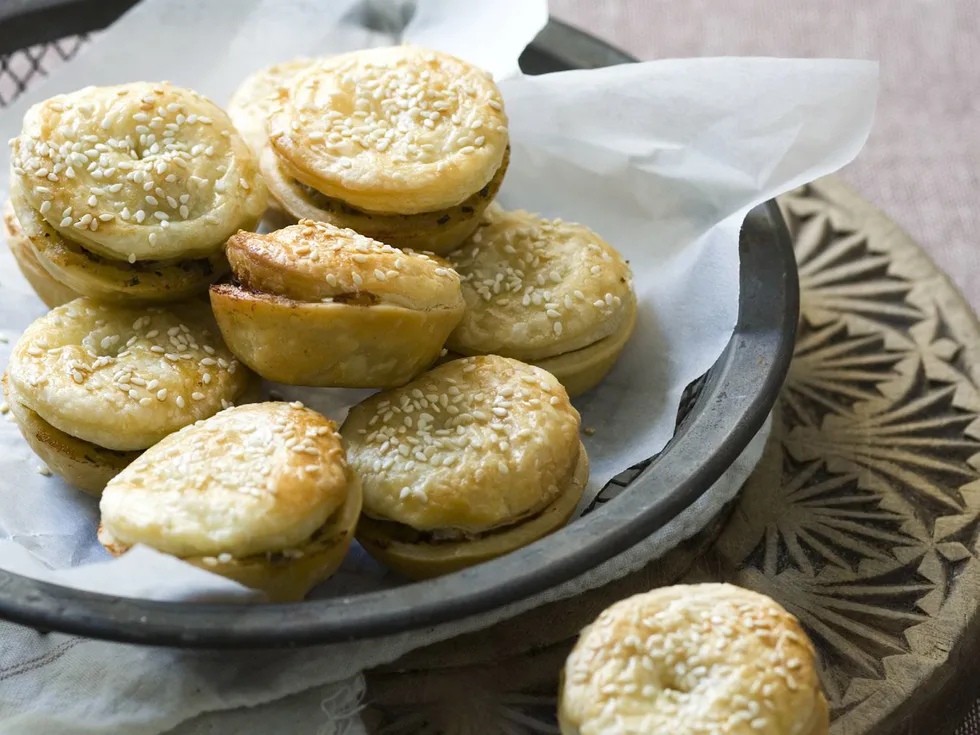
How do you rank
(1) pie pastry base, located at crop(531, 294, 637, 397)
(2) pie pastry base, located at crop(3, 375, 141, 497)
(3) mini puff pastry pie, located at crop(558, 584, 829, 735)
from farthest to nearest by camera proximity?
(1) pie pastry base, located at crop(531, 294, 637, 397)
(2) pie pastry base, located at crop(3, 375, 141, 497)
(3) mini puff pastry pie, located at crop(558, 584, 829, 735)

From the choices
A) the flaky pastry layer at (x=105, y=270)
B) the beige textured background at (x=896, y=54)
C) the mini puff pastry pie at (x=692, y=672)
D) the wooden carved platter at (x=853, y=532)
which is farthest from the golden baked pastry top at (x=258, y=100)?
the beige textured background at (x=896, y=54)

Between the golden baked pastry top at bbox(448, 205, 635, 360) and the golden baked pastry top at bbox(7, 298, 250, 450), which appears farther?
the golden baked pastry top at bbox(448, 205, 635, 360)

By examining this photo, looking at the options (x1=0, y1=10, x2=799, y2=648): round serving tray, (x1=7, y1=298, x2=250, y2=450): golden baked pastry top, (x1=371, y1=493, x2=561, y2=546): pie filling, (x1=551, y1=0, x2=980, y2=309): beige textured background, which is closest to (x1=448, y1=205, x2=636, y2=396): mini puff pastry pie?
(x1=0, y1=10, x2=799, y2=648): round serving tray

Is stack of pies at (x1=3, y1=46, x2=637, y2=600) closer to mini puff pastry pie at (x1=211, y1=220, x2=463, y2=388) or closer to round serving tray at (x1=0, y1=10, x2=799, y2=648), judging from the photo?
mini puff pastry pie at (x1=211, y1=220, x2=463, y2=388)

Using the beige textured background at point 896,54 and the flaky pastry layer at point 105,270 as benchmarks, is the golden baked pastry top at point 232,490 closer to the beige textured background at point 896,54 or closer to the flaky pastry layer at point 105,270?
the flaky pastry layer at point 105,270

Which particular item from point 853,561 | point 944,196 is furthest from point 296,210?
point 944,196

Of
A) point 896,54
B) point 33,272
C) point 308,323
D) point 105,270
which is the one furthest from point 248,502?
point 896,54
